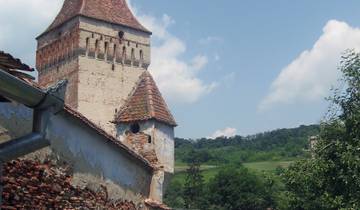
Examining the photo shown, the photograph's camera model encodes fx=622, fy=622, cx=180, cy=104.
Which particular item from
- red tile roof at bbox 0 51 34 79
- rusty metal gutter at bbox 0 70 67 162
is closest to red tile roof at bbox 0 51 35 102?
red tile roof at bbox 0 51 34 79

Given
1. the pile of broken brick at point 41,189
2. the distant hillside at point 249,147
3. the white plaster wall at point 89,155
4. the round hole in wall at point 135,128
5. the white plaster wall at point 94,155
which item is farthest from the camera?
the distant hillside at point 249,147

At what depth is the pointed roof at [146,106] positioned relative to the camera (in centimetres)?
1758

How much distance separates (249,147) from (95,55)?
105684 mm

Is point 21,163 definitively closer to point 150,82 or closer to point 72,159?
point 72,159

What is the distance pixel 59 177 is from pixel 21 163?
3.95 feet

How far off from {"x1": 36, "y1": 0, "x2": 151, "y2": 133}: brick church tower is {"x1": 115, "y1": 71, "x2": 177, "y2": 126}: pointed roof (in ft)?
18.1

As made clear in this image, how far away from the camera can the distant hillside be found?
370 feet

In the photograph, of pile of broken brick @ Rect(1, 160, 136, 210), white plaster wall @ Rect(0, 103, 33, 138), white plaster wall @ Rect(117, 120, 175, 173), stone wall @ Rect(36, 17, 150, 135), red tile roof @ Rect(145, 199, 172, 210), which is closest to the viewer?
pile of broken brick @ Rect(1, 160, 136, 210)

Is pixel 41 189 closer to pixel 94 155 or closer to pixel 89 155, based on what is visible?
pixel 89 155

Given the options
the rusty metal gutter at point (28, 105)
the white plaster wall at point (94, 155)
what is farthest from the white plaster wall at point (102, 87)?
the rusty metal gutter at point (28, 105)

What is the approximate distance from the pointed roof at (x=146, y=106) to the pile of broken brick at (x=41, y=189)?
4.95m

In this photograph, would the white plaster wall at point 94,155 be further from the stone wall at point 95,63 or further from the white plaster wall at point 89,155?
the stone wall at point 95,63

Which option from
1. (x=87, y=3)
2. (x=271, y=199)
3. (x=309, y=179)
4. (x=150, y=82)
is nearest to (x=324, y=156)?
(x=309, y=179)

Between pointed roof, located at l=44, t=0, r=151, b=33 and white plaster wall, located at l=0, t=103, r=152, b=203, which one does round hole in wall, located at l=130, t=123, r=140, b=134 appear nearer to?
white plaster wall, located at l=0, t=103, r=152, b=203
